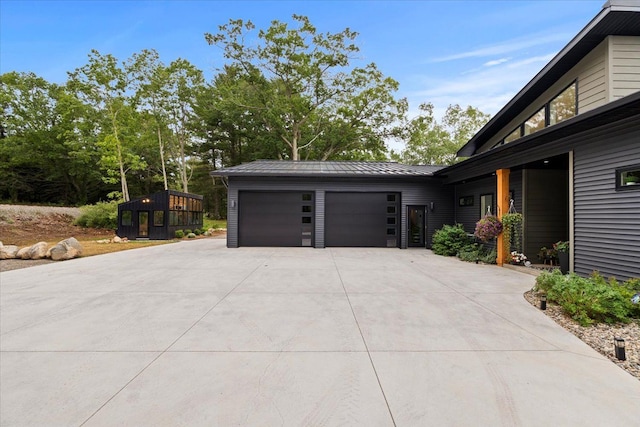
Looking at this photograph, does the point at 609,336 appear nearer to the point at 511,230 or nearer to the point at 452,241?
the point at 511,230

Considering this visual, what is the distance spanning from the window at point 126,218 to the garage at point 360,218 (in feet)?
36.2

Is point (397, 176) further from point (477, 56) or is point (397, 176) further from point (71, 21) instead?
point (71, 21)

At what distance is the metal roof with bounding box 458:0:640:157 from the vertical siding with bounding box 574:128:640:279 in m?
2.83

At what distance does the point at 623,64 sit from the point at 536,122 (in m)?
2.49

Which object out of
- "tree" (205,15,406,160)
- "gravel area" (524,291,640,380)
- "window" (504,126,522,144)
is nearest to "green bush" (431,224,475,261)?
"window" (504,126,522,144)

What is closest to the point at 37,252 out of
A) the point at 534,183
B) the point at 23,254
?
the point at 23,254

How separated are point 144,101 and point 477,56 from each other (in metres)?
23.6

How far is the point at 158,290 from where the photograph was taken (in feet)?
17.3

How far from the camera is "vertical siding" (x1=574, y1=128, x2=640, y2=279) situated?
15.7 ft

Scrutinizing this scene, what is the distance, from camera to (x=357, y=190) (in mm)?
12008

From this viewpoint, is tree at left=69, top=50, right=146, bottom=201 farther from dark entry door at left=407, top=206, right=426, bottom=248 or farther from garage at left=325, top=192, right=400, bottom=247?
dark entry door at left=407, top=206, right=426, bottom=248

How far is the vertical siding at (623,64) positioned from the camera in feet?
20.7

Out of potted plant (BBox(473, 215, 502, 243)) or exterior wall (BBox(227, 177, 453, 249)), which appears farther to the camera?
exterior wall (BBox(227, 177, 453, 249))

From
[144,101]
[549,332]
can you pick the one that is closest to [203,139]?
[144,101]
